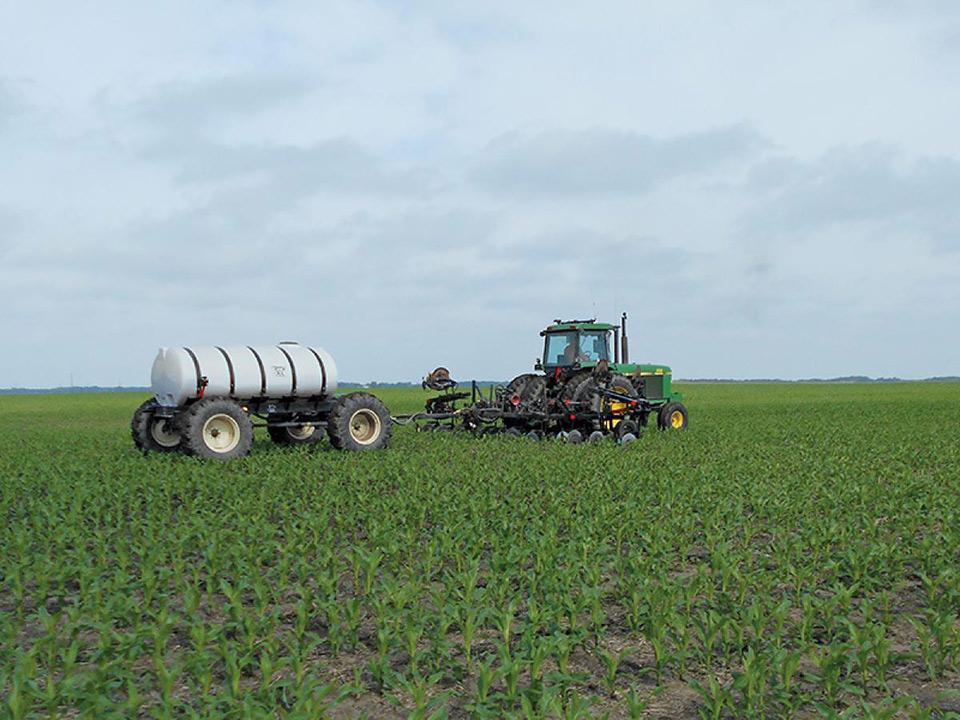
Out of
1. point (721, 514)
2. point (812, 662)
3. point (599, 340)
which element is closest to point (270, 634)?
point (812, 662)

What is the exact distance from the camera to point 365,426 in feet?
51.6

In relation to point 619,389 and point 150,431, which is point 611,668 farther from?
point 619,389

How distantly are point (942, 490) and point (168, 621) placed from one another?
9.47m

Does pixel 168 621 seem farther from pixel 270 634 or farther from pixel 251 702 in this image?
pixel 251 702

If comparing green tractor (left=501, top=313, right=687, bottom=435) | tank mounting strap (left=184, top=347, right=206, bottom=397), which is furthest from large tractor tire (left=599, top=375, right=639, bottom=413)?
tank mounting strap (left=184, top=347, right=206, bottom=397)

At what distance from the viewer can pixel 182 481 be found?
11.2 meters

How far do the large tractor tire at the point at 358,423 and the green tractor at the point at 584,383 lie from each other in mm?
3085

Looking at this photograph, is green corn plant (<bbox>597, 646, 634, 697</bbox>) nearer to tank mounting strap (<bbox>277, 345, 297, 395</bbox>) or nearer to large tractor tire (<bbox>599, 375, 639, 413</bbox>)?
tank mounting strap (<bbox>277, 345, 297, 395</bbox>)

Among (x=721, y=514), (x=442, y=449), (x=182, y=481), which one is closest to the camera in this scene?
(x=721, y=514)

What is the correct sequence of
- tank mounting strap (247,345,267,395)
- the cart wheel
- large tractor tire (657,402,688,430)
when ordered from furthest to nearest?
large tractor tire (657,402,688,430), the cart wheel, tank mounting strap (247,345,267,395)

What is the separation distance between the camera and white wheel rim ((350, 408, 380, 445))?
611 inches

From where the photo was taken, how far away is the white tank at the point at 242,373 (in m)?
14.2

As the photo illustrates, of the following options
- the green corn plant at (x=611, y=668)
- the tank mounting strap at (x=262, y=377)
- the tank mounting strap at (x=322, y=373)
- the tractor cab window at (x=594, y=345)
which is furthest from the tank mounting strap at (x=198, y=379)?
the green corn plant at (x=611, y=668)

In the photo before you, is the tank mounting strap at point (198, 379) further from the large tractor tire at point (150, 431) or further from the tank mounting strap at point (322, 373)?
the tank mounting strap at point (322, 373)
